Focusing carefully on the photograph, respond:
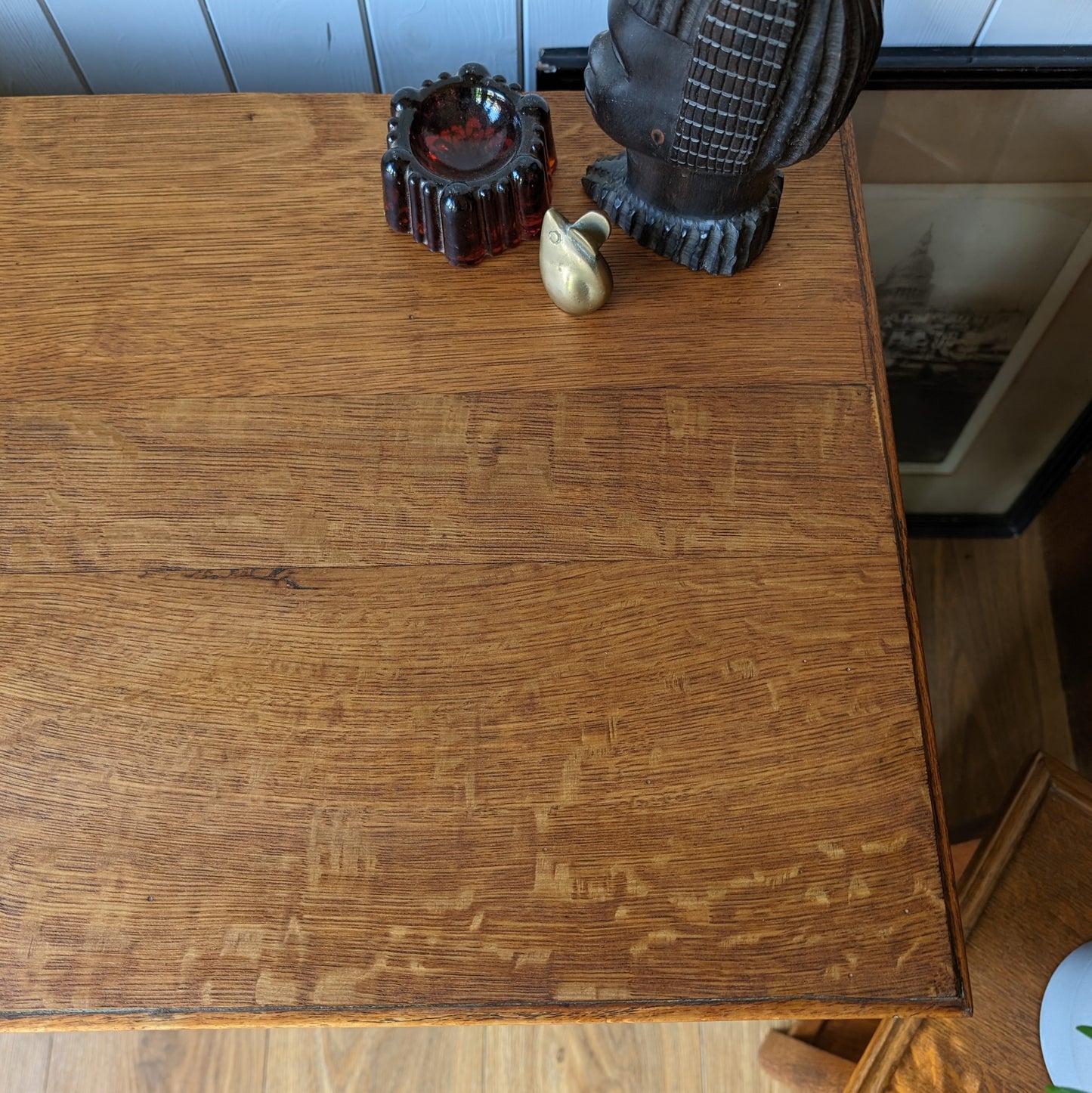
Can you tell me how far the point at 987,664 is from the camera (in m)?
1.25

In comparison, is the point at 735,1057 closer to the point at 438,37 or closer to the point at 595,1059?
the point at 595,1059

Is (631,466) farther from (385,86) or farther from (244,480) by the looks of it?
(385,86)

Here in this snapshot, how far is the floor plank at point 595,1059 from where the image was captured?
41.8 inches

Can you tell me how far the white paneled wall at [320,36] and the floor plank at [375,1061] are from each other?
3.15ft

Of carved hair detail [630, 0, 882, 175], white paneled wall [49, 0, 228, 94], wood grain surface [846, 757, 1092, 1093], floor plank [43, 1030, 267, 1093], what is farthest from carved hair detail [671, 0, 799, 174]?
floor plank [43, 1030, 267, 1093]

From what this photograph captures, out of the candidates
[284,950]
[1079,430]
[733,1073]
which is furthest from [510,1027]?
[1079,430]

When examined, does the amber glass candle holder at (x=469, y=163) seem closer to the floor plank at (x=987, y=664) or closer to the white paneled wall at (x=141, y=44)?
the white paneled wall at (x=141, y=44)

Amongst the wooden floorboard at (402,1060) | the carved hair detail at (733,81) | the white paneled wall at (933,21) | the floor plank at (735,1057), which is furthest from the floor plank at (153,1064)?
the white paneled wall at (933,21)

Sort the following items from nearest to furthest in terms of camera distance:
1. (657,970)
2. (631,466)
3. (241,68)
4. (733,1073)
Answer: (657,970)
(631,466)
(241,68)
(733,1073)

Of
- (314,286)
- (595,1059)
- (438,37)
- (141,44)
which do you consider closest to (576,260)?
(314,286)

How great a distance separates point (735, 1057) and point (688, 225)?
90cm

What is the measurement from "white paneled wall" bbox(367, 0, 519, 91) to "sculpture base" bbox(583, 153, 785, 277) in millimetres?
189

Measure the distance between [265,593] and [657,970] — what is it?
1.00 ft

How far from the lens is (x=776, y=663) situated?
560 mm
